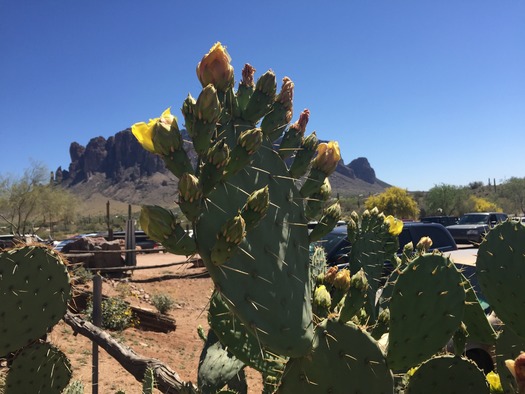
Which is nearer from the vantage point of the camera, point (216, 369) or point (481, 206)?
point (216, 369)

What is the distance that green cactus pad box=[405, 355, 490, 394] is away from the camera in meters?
1.97

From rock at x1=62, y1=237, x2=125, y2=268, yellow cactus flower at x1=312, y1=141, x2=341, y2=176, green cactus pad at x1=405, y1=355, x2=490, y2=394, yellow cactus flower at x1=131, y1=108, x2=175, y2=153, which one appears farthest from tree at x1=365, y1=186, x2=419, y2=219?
yellow cactus flower at x1=131, y1=108, x2=175, y2=153

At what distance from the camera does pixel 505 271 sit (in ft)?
6.66

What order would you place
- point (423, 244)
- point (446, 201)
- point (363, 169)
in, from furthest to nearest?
point (363, 169), point (446, 201), point (423, 244)

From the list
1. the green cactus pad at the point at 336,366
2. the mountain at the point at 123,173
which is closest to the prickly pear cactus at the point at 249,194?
the green cactus pad at the point at 336,366

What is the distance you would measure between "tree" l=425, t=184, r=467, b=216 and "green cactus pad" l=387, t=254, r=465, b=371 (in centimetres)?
4143

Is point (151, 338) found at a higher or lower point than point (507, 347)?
lower

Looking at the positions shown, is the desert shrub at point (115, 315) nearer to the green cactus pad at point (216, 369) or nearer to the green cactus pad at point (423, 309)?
the green cactus pad at point (216, 369)

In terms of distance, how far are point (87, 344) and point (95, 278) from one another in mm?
2722

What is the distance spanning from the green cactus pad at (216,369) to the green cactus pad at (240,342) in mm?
316

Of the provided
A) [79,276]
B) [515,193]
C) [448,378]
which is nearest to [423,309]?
[448,378]

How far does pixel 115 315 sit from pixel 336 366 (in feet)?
25.9

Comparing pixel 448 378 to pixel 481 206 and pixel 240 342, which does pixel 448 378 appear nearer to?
pixel 240 342

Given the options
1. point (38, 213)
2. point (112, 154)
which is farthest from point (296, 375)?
point (112, 154)
